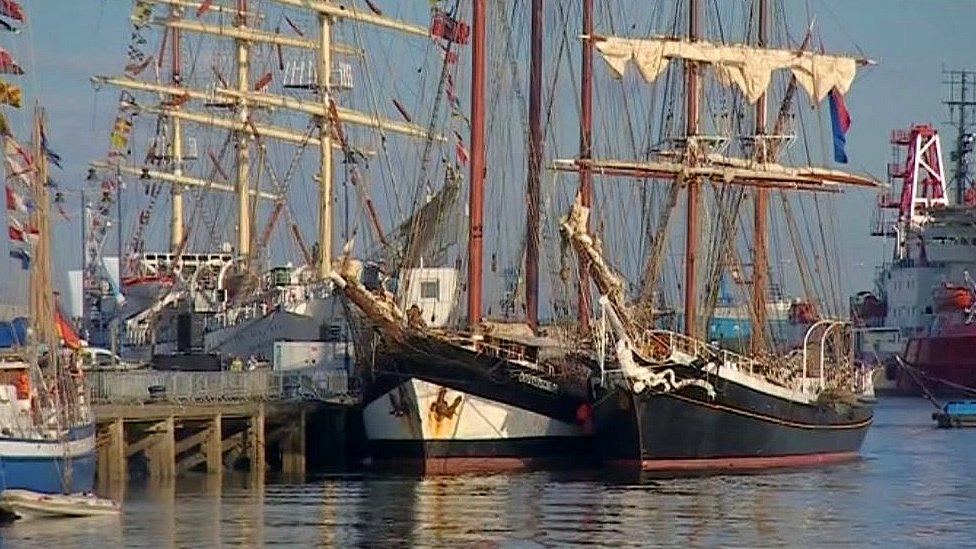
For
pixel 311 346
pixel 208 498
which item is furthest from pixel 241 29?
pixel 208 498

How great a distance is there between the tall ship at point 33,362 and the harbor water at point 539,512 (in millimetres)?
1369

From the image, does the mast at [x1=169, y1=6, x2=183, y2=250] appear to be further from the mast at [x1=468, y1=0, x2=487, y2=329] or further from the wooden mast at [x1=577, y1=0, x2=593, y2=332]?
the mast at [x1=468, y1=0, x2=487, y2=329]

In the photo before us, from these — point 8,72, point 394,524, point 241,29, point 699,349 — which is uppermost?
point 241,29

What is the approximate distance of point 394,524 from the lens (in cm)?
4841

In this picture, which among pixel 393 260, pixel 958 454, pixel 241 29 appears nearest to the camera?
pixel 958 454

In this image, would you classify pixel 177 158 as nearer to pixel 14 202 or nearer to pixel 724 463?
pixel 724 463

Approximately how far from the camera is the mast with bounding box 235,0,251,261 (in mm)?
98188

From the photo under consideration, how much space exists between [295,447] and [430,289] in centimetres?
1254

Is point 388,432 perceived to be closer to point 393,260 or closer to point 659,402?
point 659,402

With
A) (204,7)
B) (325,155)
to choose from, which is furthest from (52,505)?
(204,7)

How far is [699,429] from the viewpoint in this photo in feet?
211

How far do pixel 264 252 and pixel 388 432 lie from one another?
44609 millimetres

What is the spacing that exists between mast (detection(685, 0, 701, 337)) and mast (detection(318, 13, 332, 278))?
806 inches

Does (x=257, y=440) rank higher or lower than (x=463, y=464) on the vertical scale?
higher
